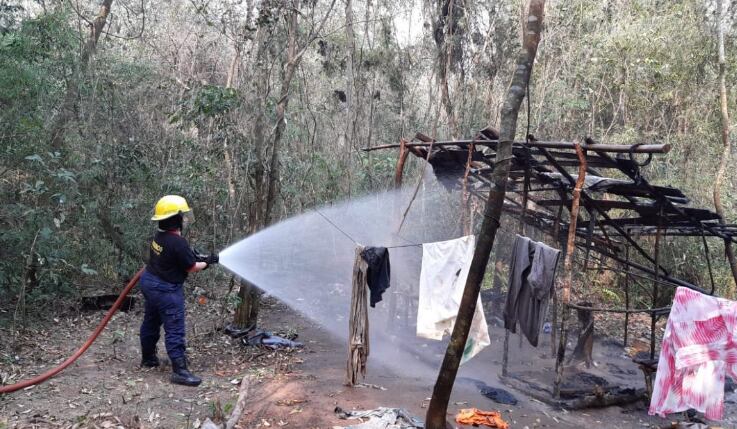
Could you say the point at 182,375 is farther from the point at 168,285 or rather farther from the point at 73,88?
the point at 73,88

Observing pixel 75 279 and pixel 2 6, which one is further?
pixel 75 279

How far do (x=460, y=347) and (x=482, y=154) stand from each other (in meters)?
3.29

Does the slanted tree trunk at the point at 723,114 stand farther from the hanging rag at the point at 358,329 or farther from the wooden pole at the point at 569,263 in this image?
the hanging rag at the point at 358,329

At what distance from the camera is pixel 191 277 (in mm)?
10492

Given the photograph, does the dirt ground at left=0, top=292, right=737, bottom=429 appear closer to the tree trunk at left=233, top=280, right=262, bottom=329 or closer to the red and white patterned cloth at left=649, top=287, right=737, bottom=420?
the tree trunk at left=233, top=280, right=262, bottom=329

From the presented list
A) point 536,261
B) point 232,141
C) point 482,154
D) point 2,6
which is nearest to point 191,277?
point 232,141

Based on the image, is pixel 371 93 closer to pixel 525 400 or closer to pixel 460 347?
pixel 525 400

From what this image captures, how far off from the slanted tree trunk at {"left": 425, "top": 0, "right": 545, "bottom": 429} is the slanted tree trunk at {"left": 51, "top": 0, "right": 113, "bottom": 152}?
6550 mm

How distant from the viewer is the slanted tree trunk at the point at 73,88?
8.18m

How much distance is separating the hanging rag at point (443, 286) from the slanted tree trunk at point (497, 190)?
1.32 m

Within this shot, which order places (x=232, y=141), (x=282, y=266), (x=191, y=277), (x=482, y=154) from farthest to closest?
Answer: (x=282, y=266), (x=191, y=277), (x=232, y=141), (x=482, y=154)

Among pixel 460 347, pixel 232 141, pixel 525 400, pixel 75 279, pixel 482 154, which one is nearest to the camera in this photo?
pixel 460 347

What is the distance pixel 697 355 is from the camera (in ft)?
16.6

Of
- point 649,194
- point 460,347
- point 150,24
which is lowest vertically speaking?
point 460,347
